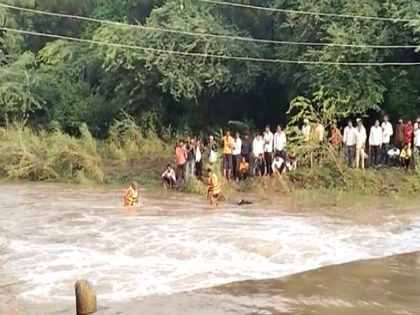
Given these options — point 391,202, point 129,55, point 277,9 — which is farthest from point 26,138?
point 391,202

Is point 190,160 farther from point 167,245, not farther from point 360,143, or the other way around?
point 167,245

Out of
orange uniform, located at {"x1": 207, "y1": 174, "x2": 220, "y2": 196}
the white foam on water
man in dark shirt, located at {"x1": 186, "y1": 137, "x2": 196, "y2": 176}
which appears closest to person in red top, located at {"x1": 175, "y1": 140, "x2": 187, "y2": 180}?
man in dark shirt, located at {"x1": 186, "y1": 137, "x2": 196, "y2": 176}

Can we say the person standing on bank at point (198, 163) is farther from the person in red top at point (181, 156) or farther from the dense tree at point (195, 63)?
the dense tree at point (195, 63)

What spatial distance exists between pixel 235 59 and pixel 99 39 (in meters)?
5.36

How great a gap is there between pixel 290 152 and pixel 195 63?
21.9 ft

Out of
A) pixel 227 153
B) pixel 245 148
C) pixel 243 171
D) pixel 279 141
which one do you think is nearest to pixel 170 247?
pixel 227 153

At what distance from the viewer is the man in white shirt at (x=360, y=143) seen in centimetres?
2286

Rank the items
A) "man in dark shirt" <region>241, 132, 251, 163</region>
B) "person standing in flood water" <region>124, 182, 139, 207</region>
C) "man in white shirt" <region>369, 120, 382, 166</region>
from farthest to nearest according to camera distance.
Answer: "man in dark shirt" <region>241, 132, 251, 163</region>
"man in white shirt" <region>369, 120, 382, 166</region>
"person standing in flood water" <region>124, 182, 139, 207</region>

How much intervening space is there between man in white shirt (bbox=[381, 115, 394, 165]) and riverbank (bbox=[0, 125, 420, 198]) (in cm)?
60

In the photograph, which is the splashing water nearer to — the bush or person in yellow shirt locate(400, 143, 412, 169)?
person in yellow shirt locate(400, 143, 412, 169)

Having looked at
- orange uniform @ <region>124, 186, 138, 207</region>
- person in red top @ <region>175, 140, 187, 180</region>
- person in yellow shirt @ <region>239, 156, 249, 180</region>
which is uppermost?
person in red top @ <region>175, 140, 187, 180</region>

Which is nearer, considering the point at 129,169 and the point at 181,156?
the point at 181,156

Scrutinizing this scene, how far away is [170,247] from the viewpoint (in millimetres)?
16672

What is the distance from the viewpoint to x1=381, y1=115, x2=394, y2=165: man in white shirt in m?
23.2
